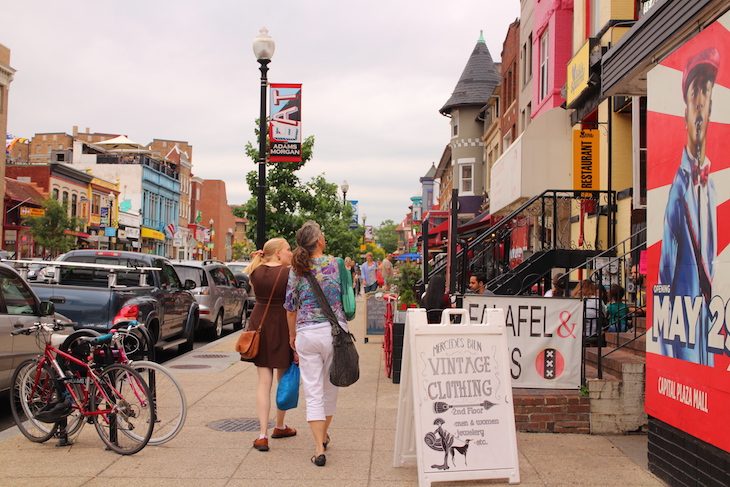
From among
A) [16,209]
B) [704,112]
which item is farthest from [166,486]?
[16,209]

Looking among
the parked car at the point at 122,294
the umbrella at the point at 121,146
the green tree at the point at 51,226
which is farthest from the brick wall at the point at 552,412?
the umbrella at the point at 121,146

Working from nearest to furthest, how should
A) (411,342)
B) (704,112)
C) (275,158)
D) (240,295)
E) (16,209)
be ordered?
(704,112)
(411,342)
(275,158)
(240,295)
(16,209)

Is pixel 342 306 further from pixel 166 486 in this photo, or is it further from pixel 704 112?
pixel 704 112

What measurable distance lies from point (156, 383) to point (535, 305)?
333 cm

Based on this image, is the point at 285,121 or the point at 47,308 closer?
the point at 47,308

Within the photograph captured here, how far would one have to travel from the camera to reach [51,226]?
3925cm

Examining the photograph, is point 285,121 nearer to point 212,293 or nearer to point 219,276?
point 212,293

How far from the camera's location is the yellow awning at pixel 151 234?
2305 inches

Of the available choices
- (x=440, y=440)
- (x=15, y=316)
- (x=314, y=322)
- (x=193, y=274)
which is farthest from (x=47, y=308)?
(x=193, y=274)

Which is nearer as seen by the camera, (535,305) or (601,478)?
(601,478)

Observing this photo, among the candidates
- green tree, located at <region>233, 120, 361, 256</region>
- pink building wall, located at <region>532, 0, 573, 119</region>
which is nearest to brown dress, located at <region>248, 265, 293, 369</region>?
pink building wall, located at <region>532, 0, 573, 119</region>

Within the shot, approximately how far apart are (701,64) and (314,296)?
312 centimetres

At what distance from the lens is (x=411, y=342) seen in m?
4.93

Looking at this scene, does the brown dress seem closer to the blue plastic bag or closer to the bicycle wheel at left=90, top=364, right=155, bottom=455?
the blue plastic bag
